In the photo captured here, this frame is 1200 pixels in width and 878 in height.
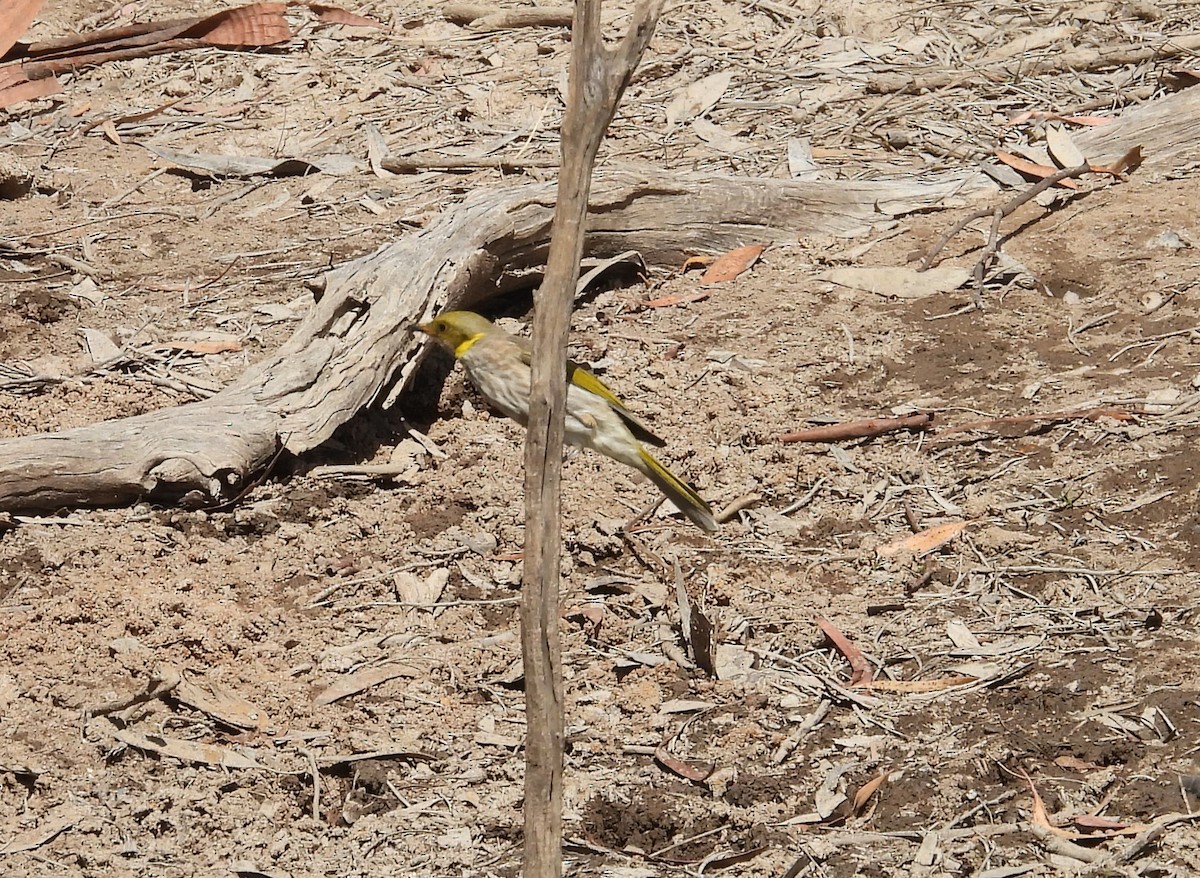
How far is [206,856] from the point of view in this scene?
12.9ft

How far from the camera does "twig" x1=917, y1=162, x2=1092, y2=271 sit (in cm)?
704

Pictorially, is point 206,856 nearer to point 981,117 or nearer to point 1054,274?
point 1054,274

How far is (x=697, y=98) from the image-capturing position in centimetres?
904

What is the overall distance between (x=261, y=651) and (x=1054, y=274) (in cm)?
414

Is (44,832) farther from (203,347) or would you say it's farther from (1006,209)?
(1006,209)

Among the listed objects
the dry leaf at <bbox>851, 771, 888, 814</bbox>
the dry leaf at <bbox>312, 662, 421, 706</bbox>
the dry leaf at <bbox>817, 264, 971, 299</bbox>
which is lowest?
the dry leaf at <bbox>851, 771, 888, 814</bbox>

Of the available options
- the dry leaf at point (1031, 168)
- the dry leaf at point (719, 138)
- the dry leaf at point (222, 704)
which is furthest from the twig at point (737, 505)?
the dry leaf at point (719, 138)

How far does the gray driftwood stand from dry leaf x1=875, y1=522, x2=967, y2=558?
7.11ft

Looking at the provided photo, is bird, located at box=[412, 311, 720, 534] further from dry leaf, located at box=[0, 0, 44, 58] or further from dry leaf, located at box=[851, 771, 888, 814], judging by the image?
dry leaf, located at box=[0, 0, 44, 58]

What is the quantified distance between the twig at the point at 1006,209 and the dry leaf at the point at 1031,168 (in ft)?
0.13

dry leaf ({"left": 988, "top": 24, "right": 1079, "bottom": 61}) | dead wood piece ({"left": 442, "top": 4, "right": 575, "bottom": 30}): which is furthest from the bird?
dead wood piece ({"left": 442, "top": 4, "right": 575, "bottom": 30})

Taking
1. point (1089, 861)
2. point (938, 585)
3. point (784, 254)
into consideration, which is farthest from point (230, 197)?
point (1089, 861)

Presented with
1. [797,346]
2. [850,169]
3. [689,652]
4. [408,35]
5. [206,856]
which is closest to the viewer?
[206,856]

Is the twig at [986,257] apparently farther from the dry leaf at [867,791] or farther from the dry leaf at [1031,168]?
the dry leaf at [867,791]
